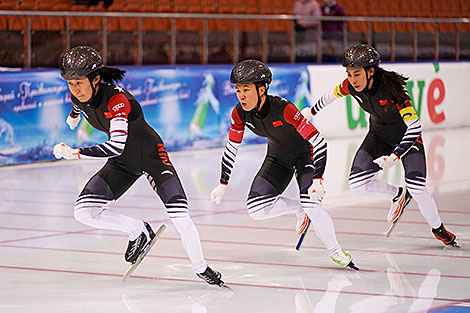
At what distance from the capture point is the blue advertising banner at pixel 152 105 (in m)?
12.0

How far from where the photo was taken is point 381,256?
6676 mm

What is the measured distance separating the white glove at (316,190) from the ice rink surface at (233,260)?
1.85 feet

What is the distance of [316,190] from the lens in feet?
19.0

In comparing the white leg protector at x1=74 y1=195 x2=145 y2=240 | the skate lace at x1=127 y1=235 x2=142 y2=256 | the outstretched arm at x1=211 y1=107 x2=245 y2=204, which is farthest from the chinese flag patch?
the skate lace at x1=127 y1=235 x2=142 y2=256

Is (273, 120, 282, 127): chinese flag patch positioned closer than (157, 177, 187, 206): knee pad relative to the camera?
No

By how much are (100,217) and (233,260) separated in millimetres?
1187

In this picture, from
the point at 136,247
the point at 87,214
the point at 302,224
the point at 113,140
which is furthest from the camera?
the point at 302,224

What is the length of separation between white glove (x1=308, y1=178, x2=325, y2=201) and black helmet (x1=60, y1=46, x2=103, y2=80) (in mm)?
1622

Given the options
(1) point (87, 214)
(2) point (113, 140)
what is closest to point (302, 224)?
(1) point (87, 214)

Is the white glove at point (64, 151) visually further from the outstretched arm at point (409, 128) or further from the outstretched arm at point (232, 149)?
the outstretched arm at point (409, 128)

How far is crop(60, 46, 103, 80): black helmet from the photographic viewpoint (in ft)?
18.2

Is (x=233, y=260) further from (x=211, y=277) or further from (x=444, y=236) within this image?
(x=444, y=236)

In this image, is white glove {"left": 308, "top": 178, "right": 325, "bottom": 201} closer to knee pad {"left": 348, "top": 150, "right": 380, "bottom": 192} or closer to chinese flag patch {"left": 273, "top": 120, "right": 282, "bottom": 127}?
chinese flag patch {"left": 273, "top": 120, "right": 282, "bottom": 127}

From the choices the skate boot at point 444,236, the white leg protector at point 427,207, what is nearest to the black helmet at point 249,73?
the white leg protector at point 427,207
